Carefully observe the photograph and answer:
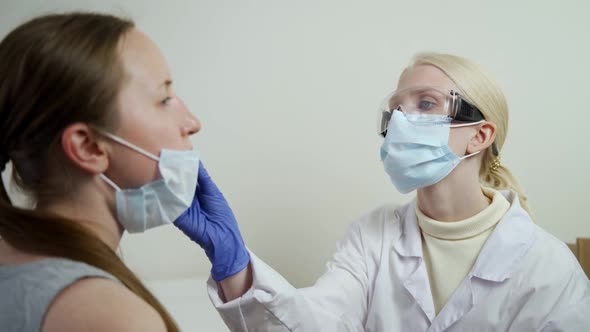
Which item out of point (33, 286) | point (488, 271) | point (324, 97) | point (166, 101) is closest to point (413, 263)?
point (488, 271)

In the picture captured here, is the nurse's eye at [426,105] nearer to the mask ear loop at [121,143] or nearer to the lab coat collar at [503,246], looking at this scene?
the lab coat collar at [503,246]

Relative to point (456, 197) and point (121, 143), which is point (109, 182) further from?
point (456, 197)

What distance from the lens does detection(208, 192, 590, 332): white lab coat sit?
1195 mm

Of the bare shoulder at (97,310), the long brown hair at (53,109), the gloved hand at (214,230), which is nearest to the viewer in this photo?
the bare shoulder at (97,310)

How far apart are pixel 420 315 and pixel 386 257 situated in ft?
0.69

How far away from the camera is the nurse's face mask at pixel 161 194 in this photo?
854 mm

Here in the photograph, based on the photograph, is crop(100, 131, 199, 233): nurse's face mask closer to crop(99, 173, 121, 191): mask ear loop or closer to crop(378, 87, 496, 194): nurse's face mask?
crop(99, 173, 121, 191): mask ear loop

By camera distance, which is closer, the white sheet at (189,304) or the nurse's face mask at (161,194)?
the nurse's face mask at (161,194)

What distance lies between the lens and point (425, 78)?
1.43 meters

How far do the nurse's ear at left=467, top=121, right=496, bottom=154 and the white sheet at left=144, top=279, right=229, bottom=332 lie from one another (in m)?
1.00

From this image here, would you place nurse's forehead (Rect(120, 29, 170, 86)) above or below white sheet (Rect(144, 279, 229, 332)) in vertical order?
above

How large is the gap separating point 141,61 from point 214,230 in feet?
A: 1.61

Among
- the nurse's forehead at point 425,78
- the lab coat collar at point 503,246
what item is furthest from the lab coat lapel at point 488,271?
the nurse's forehead at point 425,78

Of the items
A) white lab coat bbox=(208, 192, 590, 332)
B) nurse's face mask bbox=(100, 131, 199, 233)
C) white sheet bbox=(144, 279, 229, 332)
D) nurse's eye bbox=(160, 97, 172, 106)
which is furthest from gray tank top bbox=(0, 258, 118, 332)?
white sheet bbox=(144, 279, 229, 332)
